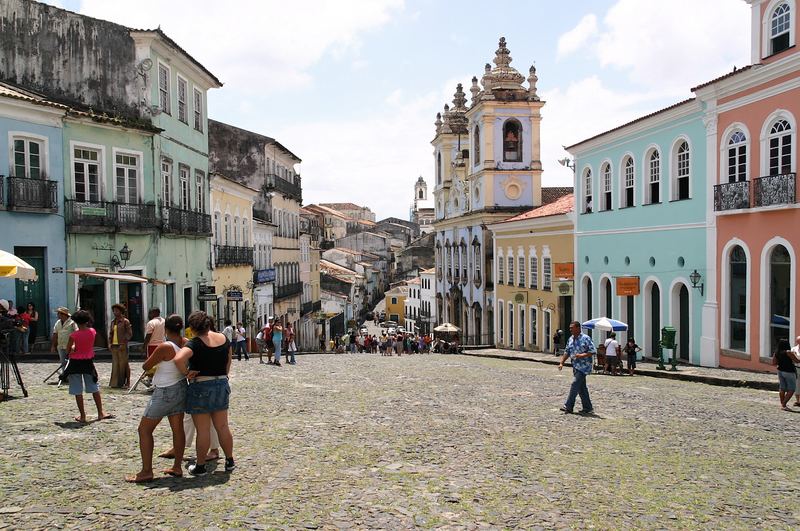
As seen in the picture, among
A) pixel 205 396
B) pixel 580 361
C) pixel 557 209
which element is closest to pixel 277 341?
pixel 580 361

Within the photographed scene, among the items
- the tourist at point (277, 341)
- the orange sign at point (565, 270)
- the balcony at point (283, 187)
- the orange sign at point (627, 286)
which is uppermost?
the balcony at point (283, 187)

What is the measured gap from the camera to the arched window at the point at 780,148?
59.8ft

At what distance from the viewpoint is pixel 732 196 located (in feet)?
65.1

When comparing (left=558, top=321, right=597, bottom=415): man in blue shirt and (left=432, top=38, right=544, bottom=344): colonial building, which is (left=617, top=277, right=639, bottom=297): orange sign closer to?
(left=558, top=321, right=597, bottom=415): man in blue shirt

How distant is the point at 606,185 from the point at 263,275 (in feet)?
52.7

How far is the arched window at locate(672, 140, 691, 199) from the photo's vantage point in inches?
890

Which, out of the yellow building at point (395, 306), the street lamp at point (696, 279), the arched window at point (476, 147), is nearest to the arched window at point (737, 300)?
the street lamp at point (696, 279)

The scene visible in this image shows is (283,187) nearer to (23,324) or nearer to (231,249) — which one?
(231,249)

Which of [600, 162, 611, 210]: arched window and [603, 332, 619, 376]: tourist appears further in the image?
[600, 162, 611, 210]: arched window

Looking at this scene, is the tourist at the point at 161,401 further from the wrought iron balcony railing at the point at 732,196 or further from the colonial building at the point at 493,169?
the colonial building at the point at 493,169

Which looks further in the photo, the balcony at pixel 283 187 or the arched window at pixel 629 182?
the balcony at pixel 283 187

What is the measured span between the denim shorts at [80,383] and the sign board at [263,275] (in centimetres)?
2493

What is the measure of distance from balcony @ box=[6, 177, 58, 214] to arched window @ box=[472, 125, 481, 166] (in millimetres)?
34284

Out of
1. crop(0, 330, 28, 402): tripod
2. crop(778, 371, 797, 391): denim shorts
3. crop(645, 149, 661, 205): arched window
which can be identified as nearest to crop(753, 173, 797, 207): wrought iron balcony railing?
crop(645, 149, 661, 205): arched window
